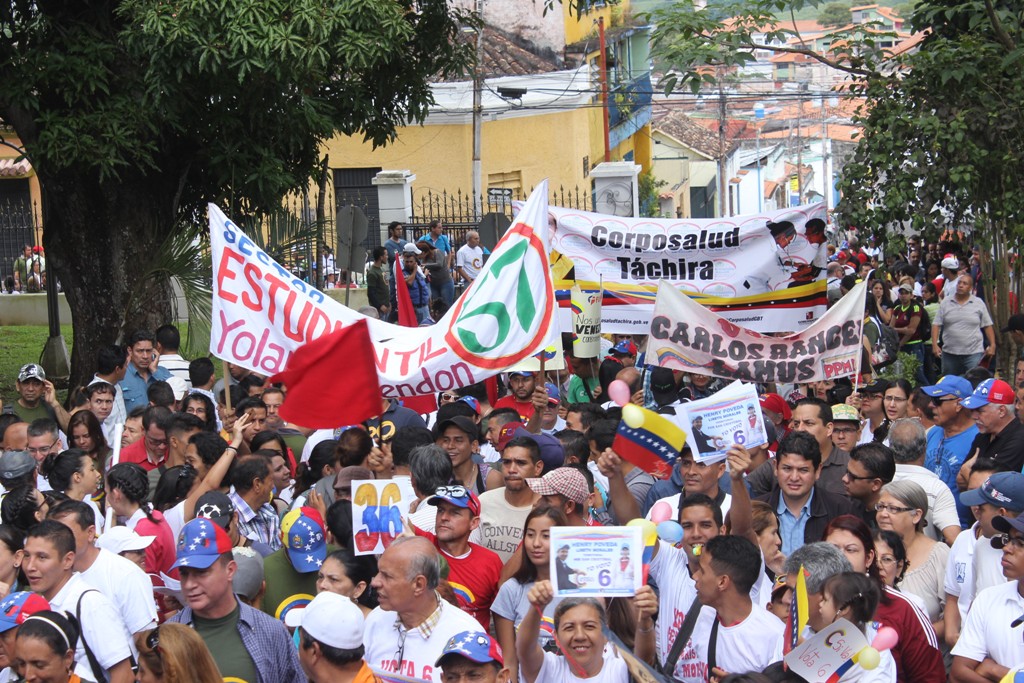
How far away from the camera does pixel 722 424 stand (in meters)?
6.60

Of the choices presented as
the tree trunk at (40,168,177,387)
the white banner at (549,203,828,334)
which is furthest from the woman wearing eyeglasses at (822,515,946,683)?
the tree trunk at (40,168,177,387)

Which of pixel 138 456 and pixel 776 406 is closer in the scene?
pixel 138 456

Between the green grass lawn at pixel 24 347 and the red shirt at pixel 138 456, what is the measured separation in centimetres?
403

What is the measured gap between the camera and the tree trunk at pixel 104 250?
14359mm

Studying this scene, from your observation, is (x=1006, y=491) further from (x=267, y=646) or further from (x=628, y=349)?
(x=628, y=349)

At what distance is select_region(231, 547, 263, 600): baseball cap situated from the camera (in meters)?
6.06

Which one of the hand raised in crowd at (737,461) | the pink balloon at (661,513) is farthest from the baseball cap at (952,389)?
the pink balloon at (661,513)

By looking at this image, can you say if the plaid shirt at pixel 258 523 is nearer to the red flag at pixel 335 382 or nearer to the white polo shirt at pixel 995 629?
the red flag at pixel 335 382

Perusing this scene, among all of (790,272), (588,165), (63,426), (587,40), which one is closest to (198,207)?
(63,426)

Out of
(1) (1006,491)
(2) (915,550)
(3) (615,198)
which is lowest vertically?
(2) (915,550)

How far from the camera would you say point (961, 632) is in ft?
19.9

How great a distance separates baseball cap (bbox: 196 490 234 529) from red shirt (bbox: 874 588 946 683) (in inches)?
120

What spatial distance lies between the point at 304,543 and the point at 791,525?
264cm

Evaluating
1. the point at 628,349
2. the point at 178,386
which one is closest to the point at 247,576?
the point at 178,386
